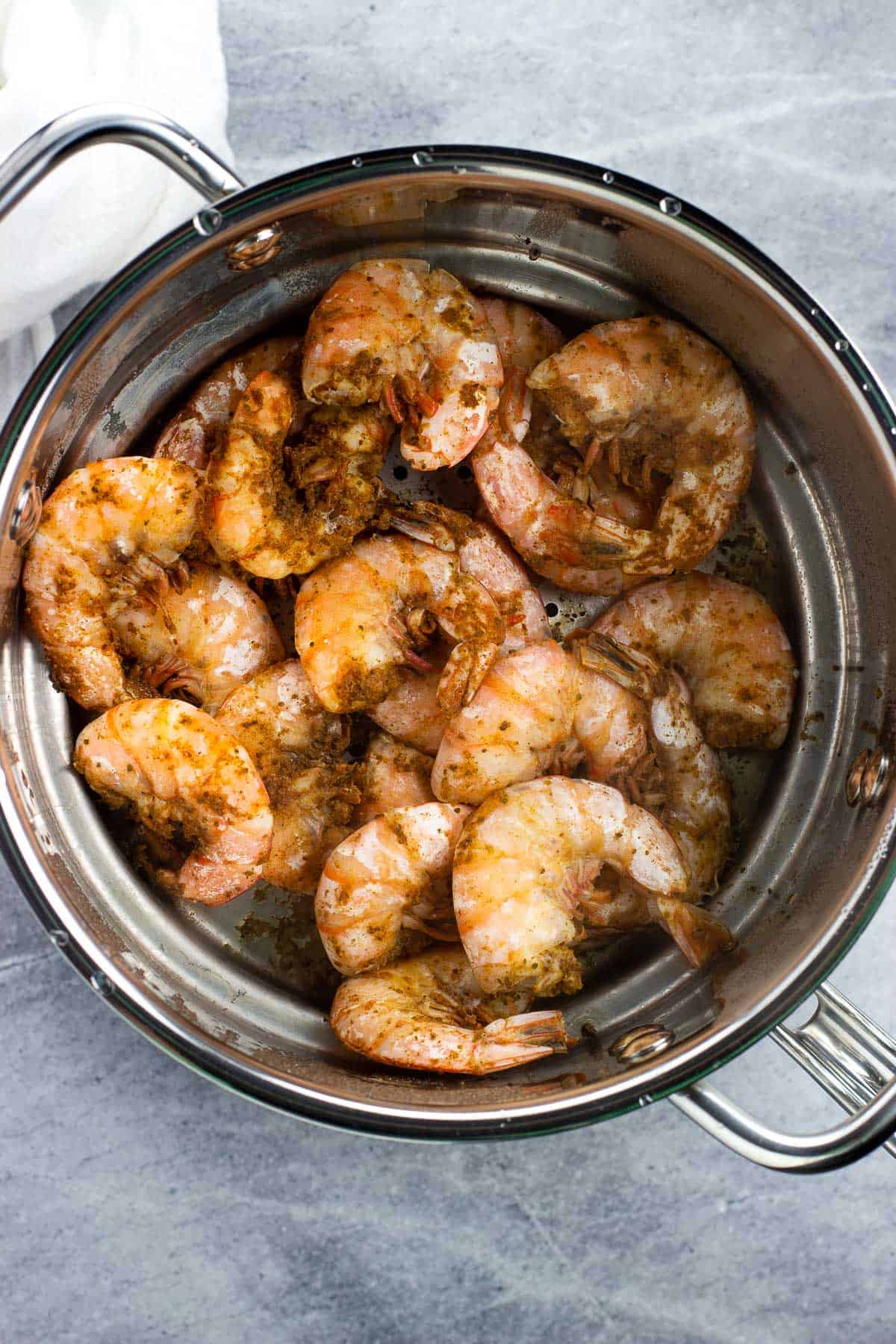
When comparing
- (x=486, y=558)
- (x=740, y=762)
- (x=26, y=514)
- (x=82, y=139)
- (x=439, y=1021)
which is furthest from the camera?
(x=740, y=762)

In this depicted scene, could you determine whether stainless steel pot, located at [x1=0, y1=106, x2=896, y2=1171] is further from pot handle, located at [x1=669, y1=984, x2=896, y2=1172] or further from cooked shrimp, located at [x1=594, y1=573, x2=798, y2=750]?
cooked shrimp, located at [x1=594, y1=573, x2=798, y2=750]

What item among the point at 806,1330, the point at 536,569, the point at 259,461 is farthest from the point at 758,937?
the point at 259,461

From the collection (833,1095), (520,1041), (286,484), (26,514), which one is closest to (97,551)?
(26,514)

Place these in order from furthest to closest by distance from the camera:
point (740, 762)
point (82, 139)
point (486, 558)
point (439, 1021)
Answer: point (740, 762) → point (486, 558) → point (439, 1021) → point (82, 139)

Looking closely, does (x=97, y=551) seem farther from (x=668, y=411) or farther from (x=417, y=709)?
(x=668, y=411)

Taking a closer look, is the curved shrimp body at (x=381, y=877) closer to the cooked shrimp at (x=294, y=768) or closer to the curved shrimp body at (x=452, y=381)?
the cooked shrimp at (x=294, y=768)

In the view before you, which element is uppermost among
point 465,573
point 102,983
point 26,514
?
point 465,573
